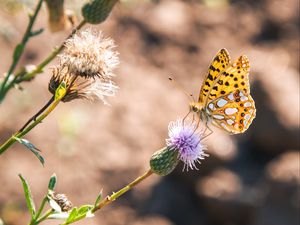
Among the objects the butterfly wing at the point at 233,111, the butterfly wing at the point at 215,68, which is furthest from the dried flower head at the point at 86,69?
the butterfly wing at the point at 233,111

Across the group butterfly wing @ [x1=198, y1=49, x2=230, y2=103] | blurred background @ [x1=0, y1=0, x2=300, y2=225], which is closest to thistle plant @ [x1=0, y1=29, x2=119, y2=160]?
butterfly wing @ [x1=198, y1=49, x2=230, y2=103]

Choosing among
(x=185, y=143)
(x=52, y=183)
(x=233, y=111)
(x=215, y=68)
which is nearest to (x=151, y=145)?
(x=233, y=111)

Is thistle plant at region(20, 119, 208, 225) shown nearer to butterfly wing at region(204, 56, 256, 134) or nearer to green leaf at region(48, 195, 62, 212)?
green leaf at region(48, 195, 62, 212)

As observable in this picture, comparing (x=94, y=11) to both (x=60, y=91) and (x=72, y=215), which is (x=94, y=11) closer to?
(x=60, y=91)

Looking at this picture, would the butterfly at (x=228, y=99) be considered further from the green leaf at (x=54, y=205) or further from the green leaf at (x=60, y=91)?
the green leaf at (x=54, y=205)

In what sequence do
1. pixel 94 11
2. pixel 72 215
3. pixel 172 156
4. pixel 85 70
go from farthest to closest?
pixel 94 11, pixel 172 156, pixel 85 70, pixel 72 215
